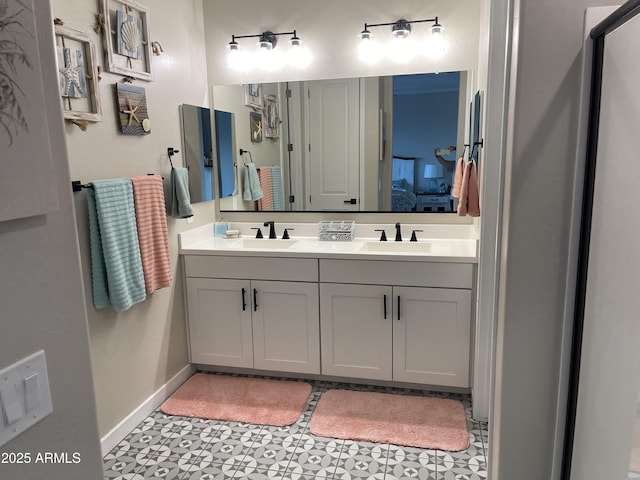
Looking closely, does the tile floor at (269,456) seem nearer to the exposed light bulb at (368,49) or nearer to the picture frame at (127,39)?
the picture frame at (127,39)

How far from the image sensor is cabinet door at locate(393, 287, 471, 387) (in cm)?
271

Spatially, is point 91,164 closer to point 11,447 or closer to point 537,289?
point 11,447

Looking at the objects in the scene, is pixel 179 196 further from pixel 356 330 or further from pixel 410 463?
pixel 410 463

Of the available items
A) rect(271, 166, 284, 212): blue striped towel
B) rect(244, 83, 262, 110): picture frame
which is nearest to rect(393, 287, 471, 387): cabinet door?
rect(271, 166, 284, 212): blue striped towel

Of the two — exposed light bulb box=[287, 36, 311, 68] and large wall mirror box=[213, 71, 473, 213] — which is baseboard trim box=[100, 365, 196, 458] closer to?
large wall mirror box=[213, 71, 473, 213]

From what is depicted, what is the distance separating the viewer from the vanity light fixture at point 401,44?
293cm

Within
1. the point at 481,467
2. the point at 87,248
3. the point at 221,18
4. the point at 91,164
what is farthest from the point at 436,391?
the point at 221,18

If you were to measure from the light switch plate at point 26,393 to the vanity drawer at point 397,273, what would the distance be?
2.08m

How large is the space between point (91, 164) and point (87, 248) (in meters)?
0.39

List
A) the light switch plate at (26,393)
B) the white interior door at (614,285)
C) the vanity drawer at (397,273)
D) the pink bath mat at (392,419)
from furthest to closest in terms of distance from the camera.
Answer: the vanity drawer at (397,273), the pink bath mat at (392,419), the white interior door at (614,285), the light switch plate at (26,393)

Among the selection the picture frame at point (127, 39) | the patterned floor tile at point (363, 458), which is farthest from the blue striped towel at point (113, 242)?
the patterned floor tile at point (363, 458)

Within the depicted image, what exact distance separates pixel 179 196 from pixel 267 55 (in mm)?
1166

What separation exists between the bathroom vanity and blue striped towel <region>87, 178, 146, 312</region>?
2.11ft

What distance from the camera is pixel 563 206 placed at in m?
1.25
